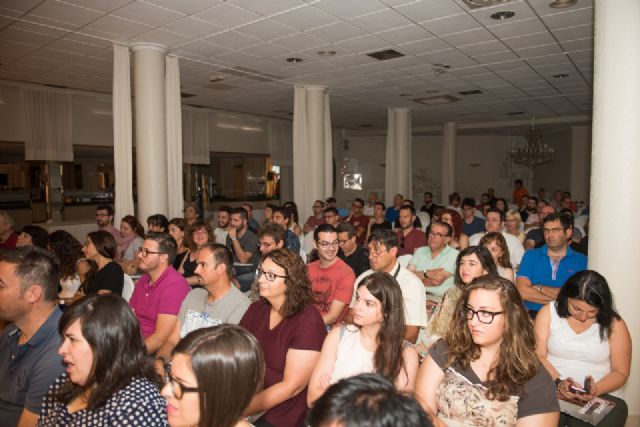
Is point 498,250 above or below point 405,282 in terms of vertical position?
above

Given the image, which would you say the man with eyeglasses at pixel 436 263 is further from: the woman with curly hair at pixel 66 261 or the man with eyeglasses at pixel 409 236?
the woman with curly hair at pixel 66 261

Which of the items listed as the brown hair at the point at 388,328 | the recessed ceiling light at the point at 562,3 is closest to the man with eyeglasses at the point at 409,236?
the recessed ceiling light at the point at 562,3

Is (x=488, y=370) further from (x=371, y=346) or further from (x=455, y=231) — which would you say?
(x=455, y=231)

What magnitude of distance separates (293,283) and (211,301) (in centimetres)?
72

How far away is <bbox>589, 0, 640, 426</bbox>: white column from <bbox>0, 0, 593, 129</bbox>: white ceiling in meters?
1.74

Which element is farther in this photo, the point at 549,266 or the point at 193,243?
the point at 193,243

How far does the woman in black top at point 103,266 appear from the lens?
355 cm

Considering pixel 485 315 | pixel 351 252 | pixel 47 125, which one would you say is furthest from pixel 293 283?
pixel 47 125

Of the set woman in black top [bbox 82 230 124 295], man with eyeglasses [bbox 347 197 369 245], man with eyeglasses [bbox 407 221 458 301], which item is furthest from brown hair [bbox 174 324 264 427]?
man with eyeglasses [bbox 347 197 369 245]

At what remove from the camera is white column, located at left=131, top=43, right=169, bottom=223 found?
242 inches

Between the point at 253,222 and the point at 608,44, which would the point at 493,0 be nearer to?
the point at 608,44

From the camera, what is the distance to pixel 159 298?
3129 mm

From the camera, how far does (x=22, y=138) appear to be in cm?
852

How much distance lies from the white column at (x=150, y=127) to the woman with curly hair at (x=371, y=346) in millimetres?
4860
